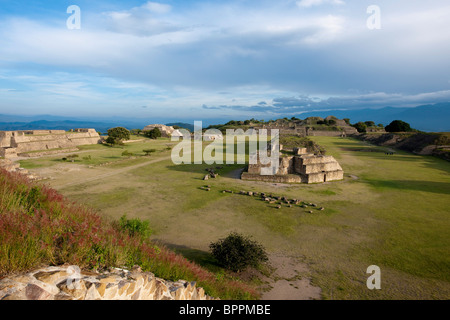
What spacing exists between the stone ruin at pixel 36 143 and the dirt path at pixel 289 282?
3741cm

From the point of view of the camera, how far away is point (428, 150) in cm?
3934

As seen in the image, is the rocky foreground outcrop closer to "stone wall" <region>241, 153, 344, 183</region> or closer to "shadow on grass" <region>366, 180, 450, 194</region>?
"stone wall" <region>241, 153, 344, 183</region>

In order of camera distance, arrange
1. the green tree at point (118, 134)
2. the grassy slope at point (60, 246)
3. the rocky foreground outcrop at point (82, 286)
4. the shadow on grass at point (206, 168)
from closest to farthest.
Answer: the rocky foreground outcrop at point (82, 286)
the grassy slope at point (60, 246)
the shadow on grass at point (206, 168)
the green tree at point (118, 134)

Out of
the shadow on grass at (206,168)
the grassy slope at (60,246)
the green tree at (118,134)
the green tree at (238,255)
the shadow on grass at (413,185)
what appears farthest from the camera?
the green tree at (118,134)

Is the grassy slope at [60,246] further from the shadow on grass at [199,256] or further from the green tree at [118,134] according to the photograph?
the green tree at [118,134]

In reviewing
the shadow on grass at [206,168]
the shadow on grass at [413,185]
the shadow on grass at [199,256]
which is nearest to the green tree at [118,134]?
the shadow on grass at [206,168]

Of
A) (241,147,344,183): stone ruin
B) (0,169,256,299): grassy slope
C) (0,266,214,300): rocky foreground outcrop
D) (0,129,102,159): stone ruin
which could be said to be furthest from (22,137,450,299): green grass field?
(0,129,102,159): stone ruin

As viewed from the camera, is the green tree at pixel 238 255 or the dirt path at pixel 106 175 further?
the dirt path at pixel 106 175

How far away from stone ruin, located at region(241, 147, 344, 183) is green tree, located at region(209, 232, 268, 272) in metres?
13.3

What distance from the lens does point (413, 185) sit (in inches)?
816

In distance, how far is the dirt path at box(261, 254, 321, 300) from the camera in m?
7.79

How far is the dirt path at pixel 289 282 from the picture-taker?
25.5 feet
